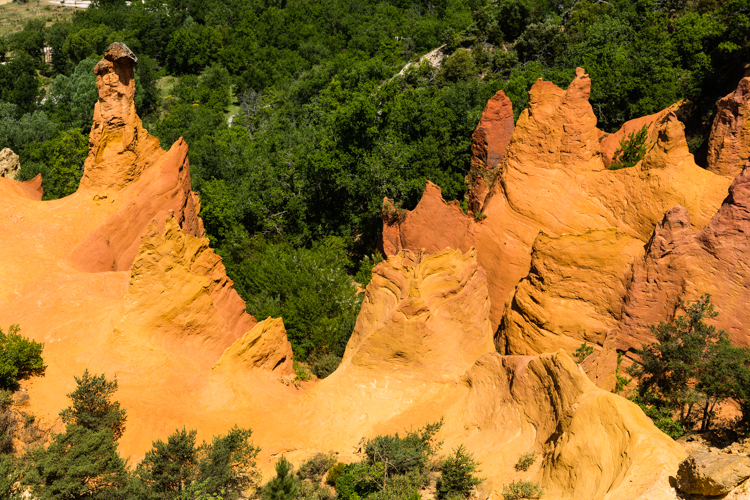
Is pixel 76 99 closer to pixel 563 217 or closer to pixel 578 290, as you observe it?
pixel 563 217

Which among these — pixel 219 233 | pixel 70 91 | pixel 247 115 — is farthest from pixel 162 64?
pixel 219 233

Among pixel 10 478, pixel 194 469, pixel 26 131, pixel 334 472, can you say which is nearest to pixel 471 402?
pixel 334 472

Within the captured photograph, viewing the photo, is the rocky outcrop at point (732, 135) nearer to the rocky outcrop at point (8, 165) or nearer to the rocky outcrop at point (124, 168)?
the rocky outcrop at point (124, 168)

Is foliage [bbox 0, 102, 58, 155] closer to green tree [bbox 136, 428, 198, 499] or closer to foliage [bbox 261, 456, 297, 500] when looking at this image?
green tree [bbox 136, 428, 198, 499]

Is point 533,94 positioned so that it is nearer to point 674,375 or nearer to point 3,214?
point 674,375

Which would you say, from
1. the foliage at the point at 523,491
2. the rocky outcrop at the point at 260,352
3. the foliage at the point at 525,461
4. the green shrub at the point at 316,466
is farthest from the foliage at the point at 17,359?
the foliage at the point at 525,461

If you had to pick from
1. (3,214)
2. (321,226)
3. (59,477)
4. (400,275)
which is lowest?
(321,226)
